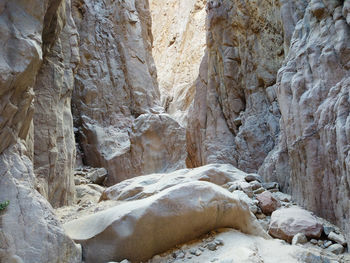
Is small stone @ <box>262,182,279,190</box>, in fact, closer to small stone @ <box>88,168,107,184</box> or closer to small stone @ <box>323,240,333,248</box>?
small stone @ <box>323,240,333,248</box>

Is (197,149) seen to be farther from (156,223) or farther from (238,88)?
(156,223)

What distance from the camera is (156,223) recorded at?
12.7ft

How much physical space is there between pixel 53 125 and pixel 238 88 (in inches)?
365

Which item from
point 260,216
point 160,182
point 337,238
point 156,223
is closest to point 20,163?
point 156,223

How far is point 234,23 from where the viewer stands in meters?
14.6

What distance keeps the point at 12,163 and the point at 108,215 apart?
1.30 meters

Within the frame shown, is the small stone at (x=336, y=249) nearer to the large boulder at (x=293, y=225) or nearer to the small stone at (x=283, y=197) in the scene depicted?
the large boulder at (x=293, y=225)

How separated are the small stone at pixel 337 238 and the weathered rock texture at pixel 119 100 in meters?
9.04

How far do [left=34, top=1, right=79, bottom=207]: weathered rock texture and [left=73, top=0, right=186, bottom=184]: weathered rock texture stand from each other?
5512 mm

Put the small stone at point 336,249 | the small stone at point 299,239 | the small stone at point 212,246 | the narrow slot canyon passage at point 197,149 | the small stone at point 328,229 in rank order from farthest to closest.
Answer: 1. the small stone at point 328,229
2. the small stone at point 299,239
3. the small stone at point 336,249
4. the small stone at point 212,246
5. the narrow slot canyon passage at point 197,149

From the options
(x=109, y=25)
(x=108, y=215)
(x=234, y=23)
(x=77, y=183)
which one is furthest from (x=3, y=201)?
(x=109, y=25)

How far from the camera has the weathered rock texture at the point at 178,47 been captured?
32.2 meters

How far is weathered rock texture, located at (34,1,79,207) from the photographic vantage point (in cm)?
713

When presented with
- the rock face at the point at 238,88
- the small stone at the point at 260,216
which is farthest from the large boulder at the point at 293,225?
the rock face at the point at 238,88
